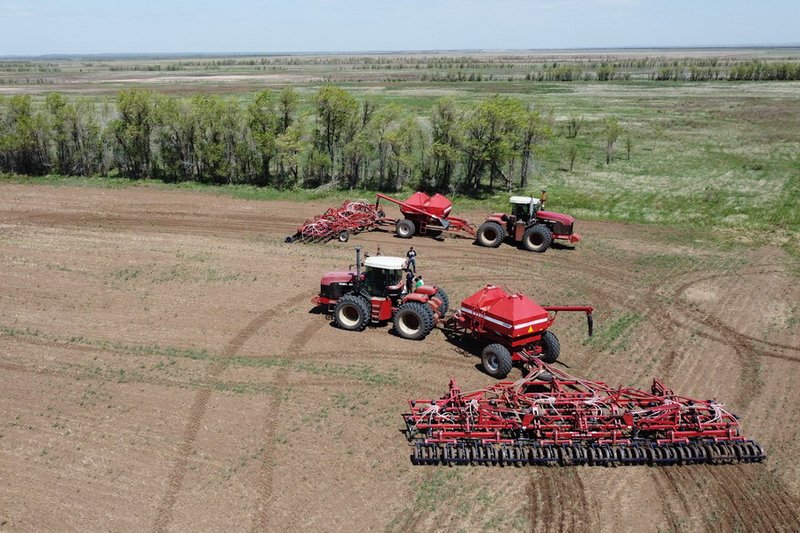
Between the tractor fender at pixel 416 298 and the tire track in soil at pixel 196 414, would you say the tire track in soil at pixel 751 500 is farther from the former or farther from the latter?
the tire track in soil at pixel 196 414

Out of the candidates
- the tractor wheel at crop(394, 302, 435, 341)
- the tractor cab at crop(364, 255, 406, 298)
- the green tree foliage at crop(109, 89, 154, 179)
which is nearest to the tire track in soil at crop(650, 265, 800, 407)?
the tractor wheel at crop(394, 302, 435, 341)

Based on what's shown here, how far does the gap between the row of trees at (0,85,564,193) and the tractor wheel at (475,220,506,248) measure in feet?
32.5

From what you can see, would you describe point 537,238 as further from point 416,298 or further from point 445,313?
point 416,298

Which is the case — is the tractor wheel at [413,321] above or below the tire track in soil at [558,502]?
above

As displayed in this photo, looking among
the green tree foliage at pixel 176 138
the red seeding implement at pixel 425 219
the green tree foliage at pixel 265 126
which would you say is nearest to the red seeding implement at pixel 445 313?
the red seeding implement at pixel 425 219

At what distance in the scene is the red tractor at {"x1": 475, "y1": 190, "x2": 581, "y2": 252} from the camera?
24.4 meters

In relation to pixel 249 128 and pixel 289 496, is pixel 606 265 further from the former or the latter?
pixel 249 128

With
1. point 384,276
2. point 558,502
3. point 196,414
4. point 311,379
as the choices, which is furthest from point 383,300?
point 558,502

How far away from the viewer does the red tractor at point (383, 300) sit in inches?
647

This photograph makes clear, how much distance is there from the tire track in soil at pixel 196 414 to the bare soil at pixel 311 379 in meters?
0.05

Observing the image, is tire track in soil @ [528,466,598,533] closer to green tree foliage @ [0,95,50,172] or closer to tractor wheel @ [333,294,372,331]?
tractor wheel @ [333,294,372,331]

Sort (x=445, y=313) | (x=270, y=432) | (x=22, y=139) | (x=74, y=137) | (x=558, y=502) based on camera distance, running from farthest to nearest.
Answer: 1. (x=74, y=137)
2. (x=22, y=139)
3. (x=445, y=313)
4. (x=270, y=432)
5. (x=558, y=502)

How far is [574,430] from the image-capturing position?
39.5 ft

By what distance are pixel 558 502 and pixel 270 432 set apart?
19.9 ft
